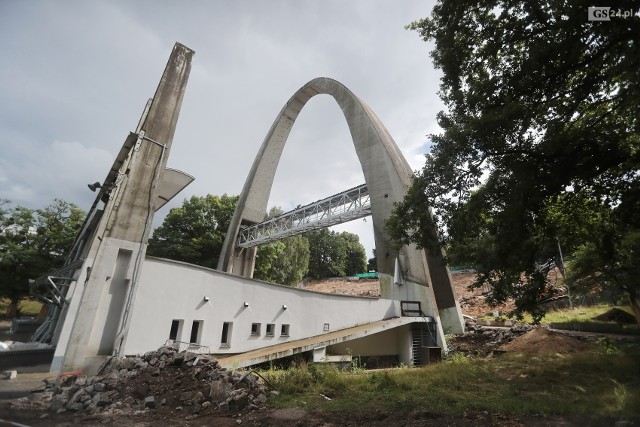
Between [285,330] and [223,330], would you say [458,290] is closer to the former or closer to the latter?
[285,330]

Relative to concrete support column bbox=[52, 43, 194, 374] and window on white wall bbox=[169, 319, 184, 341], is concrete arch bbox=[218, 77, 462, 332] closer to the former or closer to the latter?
window on white wall bbox=[169, 319, 184, 341]

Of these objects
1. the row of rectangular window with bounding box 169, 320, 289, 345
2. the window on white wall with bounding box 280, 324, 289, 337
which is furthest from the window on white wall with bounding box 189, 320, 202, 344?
the window on white wall with bounding box 280, 324, 289, 337

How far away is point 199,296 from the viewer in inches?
435

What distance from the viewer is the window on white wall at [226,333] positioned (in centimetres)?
1162

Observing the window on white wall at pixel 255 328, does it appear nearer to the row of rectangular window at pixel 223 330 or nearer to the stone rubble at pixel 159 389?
the row of rectangular window at pixel 223 330

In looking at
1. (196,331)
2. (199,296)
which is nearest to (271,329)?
(196,331)

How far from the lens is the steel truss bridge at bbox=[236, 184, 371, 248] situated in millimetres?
21594

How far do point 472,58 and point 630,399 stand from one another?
27.5ft

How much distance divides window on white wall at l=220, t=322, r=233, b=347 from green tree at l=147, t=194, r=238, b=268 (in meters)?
16.8

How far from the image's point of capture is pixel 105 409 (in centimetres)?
631

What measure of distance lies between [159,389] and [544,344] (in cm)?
1453

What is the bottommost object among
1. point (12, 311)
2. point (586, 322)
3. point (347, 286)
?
point (586, 322)

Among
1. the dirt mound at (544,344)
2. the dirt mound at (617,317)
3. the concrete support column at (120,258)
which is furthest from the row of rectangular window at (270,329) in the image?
the dirt mound at (617,317)

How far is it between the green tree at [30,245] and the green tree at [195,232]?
21.8 feet
